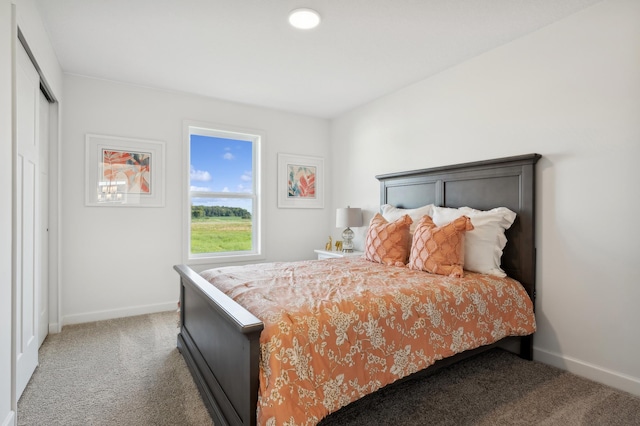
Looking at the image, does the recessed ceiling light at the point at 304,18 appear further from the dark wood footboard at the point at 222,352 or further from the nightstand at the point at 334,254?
the nightstand at the point at 334,254

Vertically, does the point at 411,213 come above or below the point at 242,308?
above

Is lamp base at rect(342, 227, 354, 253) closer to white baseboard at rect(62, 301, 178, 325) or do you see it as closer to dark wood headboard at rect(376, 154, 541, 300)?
dark wood headboard at rect(376, 154, 541, 300)

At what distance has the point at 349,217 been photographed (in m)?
4.00

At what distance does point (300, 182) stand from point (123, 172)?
210 cm

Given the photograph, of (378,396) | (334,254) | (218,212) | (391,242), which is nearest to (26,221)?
(218,212)

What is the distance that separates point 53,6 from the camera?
2.22m

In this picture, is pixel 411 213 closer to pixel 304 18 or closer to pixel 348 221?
pixel 348 221

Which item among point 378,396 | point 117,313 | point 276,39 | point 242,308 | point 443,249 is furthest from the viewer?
point 117,313

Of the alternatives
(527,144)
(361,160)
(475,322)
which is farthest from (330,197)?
(475,322)

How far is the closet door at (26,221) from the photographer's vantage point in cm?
197

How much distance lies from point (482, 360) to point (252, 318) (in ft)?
6.37

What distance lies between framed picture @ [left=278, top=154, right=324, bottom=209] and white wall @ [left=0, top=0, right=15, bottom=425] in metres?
2.94

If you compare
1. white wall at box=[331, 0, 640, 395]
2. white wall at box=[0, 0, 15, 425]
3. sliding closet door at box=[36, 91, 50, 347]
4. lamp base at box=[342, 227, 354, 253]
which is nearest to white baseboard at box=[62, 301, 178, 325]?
sliding closet door at box=[36, 91, 50, 347]

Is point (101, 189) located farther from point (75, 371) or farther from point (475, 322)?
point (475, 322)
